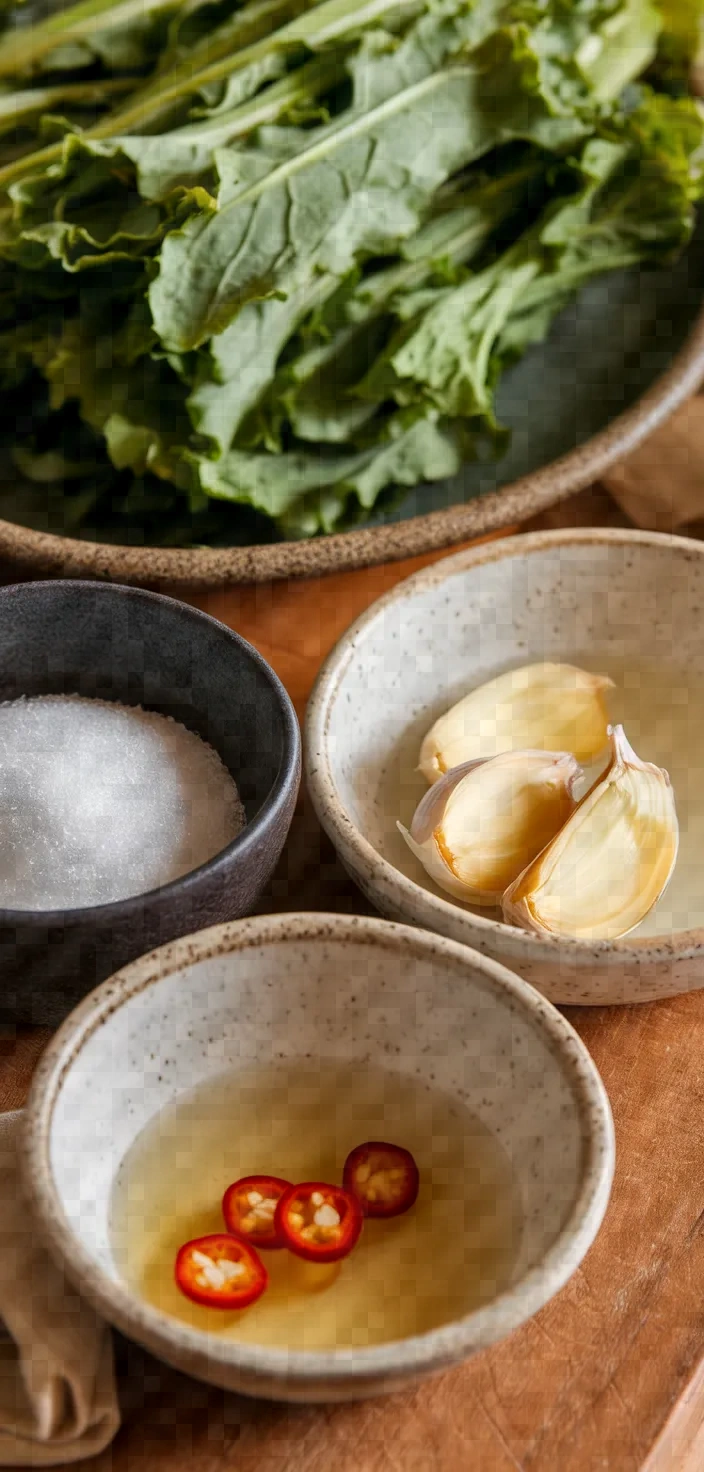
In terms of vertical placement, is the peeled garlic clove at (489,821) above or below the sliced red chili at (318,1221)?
above

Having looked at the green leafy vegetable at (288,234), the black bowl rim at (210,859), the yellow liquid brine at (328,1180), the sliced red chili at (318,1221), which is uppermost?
the green leafy vegetable at (288,234)

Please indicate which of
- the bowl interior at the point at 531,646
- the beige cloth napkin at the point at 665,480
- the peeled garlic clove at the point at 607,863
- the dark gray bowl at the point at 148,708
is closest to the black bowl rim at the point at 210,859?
the dark gray bowl at the point at 148,708

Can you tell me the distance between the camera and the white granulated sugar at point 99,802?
3.29ft

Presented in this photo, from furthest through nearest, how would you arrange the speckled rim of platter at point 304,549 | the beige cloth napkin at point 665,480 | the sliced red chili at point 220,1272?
the beige cloth napkin at point 665,480 → the speckled rim of platter at point 304,549 → the sliced red chili at point 220,1272

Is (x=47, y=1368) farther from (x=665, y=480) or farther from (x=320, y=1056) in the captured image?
(x=665, y=480)

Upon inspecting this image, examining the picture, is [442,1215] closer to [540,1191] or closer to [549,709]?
[540,1191]

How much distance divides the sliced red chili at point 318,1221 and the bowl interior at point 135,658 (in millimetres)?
359

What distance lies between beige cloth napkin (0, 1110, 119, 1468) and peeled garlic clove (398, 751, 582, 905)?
433 mm

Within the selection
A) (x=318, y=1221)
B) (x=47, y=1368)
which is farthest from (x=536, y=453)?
(x=47, y=1368)

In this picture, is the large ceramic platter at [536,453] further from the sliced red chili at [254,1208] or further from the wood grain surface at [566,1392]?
the sliced red chili at [254,1208]

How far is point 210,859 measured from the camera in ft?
3.26

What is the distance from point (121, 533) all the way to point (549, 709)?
0.55 metres

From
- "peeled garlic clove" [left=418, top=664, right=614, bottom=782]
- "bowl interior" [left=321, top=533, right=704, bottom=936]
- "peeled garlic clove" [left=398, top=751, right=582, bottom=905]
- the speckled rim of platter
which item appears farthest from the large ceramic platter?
"peeled garlic clove" [left=398, top=751, right=582, bottom=905]

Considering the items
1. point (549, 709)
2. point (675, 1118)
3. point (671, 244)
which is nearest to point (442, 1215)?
point (675, 1118)
